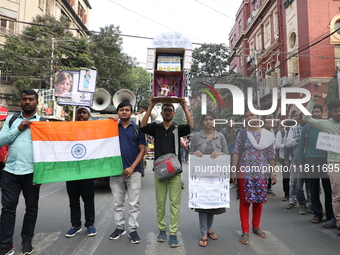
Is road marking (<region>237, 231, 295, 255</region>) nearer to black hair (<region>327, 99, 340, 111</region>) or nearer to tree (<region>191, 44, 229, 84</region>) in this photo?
black hair (<region>327, 99, 340, 111</region>)

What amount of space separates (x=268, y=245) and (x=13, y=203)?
326cm

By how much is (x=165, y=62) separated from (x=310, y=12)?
17301 millimetres

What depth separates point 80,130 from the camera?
13.0 ft

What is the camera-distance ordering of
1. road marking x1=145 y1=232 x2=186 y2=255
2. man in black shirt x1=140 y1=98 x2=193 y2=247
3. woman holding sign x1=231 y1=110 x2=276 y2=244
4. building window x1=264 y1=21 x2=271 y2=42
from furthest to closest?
building window x1=264 y1=21 x2=271 y2=42
woman holding sign x1=231 y1=110 x2=276 y2=244
man in black shirt x1=140 y1=98 x2=193 y2=247
road marking x1=145 y1=232 x2=186 y2=255

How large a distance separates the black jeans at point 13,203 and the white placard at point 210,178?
205 centimetres

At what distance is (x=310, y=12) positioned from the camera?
17.3 m

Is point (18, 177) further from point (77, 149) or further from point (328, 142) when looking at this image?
point (328, 142)

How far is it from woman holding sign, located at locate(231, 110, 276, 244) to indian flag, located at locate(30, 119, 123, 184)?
1.73m

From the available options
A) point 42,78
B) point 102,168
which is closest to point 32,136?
point 102,168

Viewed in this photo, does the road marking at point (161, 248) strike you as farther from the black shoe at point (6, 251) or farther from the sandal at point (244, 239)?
the black shoe at point (6, 251)

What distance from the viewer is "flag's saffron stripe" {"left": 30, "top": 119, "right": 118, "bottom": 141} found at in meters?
3.80

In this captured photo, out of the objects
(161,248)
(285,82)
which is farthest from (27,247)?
(285,82)

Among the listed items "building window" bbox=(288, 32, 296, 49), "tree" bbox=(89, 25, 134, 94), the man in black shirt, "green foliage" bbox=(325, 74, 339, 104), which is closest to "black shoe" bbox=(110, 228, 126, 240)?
the man in black shirt

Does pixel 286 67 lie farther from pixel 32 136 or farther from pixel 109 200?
pixel 32 136
